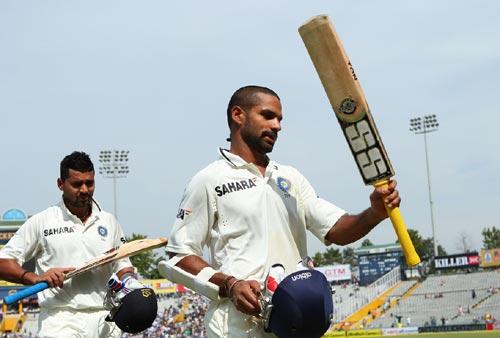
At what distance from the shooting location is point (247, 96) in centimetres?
442

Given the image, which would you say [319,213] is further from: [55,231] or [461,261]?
[461,261]

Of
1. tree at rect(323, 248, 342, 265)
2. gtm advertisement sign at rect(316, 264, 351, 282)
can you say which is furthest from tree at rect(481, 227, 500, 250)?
gtm advertisement sign at rect(316, 264, 351, 282)

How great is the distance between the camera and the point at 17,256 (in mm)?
6684

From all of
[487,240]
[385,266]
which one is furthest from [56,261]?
[487,240]

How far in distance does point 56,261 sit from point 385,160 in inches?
144

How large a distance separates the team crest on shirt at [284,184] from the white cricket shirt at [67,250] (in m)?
2.55

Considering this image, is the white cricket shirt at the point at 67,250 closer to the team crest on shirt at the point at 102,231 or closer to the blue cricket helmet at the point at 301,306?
the team crest on shirt at the point at 102,231

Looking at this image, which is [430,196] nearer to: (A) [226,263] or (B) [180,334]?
(B) [180,334]

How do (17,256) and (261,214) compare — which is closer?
(261,214)

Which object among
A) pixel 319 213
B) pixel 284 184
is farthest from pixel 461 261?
pixel 284 184

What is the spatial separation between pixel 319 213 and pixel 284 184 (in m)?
0.30

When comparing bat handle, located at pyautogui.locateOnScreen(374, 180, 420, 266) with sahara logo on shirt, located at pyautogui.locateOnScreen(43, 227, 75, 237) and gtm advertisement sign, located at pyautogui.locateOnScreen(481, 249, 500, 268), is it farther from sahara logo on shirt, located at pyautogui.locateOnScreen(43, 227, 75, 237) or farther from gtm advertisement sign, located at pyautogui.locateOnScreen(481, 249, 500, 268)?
gtm advertisement sign, located at pyautogui.locateOnScreen(481, 249, 500, 268)

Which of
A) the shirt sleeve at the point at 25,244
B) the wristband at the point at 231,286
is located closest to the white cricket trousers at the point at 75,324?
the shirt sleeve at the point at 25,244

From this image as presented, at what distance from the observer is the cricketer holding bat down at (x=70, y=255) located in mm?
6527
